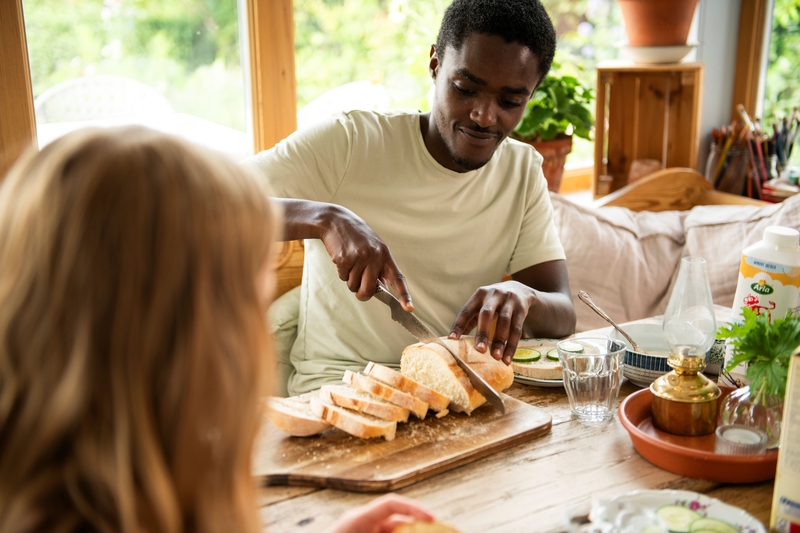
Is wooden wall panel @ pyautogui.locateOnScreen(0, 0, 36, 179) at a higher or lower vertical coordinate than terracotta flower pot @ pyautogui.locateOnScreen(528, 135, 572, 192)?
higher

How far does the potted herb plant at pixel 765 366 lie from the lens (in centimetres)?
119

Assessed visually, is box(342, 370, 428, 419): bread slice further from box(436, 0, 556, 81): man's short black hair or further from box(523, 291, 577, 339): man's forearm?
box(436, 0, 556, 81): man's short black hair

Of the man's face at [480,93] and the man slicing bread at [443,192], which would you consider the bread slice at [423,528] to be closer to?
the man slicing bread at [443,192]

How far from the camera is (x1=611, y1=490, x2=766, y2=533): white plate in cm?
103

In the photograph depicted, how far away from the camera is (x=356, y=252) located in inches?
61.9

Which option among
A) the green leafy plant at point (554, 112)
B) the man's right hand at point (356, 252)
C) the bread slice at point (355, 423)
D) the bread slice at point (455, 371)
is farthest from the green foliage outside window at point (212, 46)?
the bread slice at point (355, 423)

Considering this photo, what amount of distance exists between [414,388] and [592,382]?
350 millimetres

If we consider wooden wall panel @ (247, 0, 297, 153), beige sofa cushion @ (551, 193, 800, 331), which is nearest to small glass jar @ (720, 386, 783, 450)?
beige sofa cushion @ (551, 193, 800, 331)

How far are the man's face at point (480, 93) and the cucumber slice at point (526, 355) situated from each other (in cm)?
59

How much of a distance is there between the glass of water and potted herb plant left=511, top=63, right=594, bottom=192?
171cm

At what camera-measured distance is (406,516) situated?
1013 mm

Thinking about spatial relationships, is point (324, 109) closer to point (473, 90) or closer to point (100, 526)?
point (473, 90)

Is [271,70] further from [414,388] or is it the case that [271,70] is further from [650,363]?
[650,363]

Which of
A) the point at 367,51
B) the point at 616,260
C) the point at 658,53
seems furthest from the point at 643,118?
the point at 367,51
